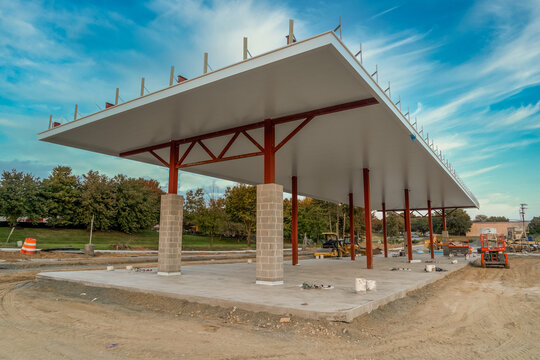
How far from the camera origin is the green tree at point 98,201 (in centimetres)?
4156

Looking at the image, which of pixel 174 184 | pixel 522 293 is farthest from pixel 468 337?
pixel 174 184

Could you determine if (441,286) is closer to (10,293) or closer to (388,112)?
(388,112)

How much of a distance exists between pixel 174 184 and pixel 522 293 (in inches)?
500

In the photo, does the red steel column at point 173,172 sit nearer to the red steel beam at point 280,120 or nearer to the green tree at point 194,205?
the red steel beam at point 280,120

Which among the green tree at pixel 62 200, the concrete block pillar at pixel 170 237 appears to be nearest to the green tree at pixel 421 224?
the green tree at pixel 62 200

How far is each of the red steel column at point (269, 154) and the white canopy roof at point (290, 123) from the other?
1.17 feet

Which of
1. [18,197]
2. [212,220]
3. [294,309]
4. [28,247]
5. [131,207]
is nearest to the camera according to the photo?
[294,309]

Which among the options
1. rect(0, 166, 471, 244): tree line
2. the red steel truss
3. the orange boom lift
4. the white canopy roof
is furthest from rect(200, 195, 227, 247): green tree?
the orange boom lift

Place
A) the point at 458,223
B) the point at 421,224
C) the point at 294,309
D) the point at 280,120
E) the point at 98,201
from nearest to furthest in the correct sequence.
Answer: the point at 294,309 → the point at 280,120 → the point at 98,201 → the point at 458,223 → the point at 421,224

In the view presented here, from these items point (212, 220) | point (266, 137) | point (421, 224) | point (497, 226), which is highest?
point (266, 137)

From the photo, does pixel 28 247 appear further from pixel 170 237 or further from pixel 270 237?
pixel 270 237

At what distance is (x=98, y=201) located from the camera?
4269 centimetres

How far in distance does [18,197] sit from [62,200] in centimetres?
1122

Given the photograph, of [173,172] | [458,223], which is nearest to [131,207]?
[173,172]
